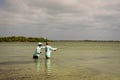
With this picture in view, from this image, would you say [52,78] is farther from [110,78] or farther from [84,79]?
[110,78]

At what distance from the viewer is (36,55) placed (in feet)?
88.3

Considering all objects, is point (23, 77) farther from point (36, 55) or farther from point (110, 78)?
point (36, 55)

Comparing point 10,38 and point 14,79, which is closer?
point 14,79

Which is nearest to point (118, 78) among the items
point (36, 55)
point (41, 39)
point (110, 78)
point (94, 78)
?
point (110, 78)

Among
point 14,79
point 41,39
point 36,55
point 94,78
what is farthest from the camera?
point 41,39

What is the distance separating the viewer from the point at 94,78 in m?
14.6

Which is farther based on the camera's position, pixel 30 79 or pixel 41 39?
pixel 41 39

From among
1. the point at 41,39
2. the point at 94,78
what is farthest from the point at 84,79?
the point at 41,39

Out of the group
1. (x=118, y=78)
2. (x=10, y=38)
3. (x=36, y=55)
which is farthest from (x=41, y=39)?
(x=118, y=78)

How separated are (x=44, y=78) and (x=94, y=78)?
2.80m

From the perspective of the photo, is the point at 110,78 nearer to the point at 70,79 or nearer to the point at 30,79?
the point at 70,79

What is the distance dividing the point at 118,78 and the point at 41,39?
140434 mm

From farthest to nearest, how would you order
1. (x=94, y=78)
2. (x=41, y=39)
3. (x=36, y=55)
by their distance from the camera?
(x=41, y=39) < (x=36, y=55) < (x=94, y=78)

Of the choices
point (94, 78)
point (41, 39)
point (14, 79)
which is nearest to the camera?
point (14, 79)
